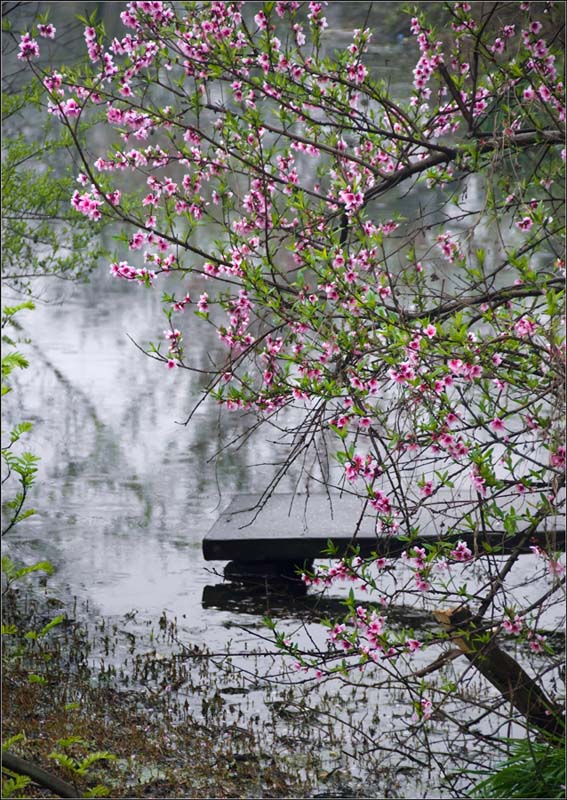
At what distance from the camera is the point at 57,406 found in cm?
998

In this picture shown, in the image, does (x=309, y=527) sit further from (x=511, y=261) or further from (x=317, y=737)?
(x=511, y=261)

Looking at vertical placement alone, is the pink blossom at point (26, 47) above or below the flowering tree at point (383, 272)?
above

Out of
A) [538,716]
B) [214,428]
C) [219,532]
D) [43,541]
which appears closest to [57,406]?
[214,428]

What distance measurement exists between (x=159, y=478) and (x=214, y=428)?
1097 mm

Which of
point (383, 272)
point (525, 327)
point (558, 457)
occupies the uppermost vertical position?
point (383, 272)

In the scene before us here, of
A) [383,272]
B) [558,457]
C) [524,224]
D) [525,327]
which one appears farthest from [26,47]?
[558,457]

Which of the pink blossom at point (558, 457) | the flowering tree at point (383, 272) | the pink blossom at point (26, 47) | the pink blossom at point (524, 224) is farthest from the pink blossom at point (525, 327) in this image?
the pink blossom at point (26, 47)

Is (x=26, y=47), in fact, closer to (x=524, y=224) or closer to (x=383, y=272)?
(x=383, y=272)

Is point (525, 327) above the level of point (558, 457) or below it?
above

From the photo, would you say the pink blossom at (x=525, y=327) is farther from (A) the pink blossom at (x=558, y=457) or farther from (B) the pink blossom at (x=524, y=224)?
(B) the pink blossom at (x=524, y=224)

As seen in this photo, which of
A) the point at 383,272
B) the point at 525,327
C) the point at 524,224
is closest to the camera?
the point at 525,327

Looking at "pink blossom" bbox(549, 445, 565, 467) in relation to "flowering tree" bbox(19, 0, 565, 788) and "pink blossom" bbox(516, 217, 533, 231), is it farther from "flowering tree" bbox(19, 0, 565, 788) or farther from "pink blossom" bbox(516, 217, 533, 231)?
"pink blossom" bbox(516, 217, 533, 231)

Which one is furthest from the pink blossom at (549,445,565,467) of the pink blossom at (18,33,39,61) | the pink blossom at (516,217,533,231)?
the pink blossom at (18,33,39,61)

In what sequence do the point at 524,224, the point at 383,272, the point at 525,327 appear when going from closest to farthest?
1. the point at 525,327
2. the point at 383,272
3. the point at 524,224
